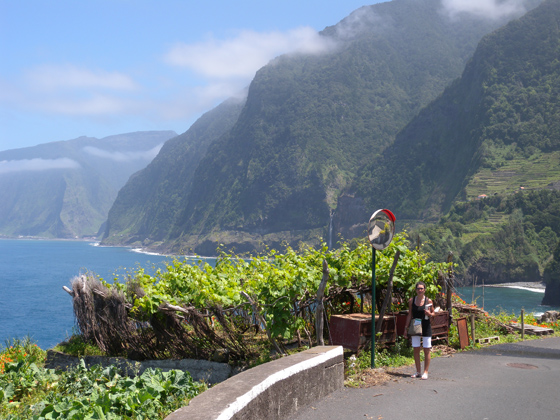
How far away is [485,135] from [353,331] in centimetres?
14924

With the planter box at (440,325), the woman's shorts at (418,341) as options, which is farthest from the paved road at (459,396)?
the planter box at (440,325)

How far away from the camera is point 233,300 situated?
8.38 m

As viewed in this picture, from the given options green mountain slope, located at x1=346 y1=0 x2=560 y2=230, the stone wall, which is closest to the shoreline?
green mountain slope, located at x1=346 y1=0 x2=560 y2=230

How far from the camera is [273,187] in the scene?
195m

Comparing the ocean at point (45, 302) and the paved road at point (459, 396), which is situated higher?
the paved road at point (459, 396)

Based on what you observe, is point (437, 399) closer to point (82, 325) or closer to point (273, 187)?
point (82, 325)

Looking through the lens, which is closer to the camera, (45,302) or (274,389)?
(274,389)

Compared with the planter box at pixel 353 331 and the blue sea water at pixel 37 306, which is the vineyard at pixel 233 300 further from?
the blue sea water at pixel 37 306

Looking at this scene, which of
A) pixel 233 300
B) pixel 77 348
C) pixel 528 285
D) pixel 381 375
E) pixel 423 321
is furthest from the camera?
pixel 528 285

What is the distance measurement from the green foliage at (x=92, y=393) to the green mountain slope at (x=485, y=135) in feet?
409

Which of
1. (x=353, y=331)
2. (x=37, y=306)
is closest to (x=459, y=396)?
(x=353, y=331)

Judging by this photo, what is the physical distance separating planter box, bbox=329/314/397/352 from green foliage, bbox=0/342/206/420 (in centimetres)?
247

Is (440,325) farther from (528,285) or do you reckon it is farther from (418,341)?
(528,285)

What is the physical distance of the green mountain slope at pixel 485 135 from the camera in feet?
436
